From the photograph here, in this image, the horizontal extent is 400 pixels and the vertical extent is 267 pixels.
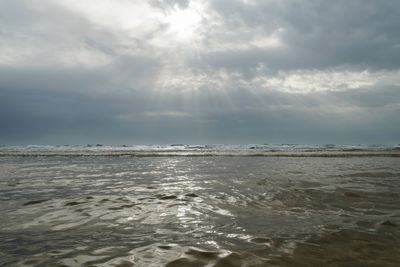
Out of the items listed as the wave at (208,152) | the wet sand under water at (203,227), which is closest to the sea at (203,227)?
the wet sand under water at (203,227)

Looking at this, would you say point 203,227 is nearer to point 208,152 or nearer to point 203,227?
point 203,227

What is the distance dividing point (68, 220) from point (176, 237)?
2224 mm

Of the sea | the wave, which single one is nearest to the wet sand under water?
the sea

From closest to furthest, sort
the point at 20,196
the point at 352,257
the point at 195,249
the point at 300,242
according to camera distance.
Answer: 1. the point at 352,257
2. the point at 195,249
3. the point at 300,242
4. the point at 20,196

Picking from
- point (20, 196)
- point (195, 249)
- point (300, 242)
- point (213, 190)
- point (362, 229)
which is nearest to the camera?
point (195, 249)

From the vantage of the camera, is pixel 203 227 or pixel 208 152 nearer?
pixel 203 227

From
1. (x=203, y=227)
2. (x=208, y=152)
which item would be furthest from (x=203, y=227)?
(x=208, y=152)

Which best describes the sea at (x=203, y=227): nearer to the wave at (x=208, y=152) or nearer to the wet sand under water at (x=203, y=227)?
the wet sand under water at (x=203, y=227)

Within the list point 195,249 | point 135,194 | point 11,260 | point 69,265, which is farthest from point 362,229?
point 135,194

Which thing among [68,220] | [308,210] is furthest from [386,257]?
[68,220]

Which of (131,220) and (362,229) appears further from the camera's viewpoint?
(131,220)

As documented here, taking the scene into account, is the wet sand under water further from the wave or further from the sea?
the wave

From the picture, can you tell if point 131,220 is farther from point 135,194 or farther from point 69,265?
point 135,194

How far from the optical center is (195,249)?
9.41 feet
